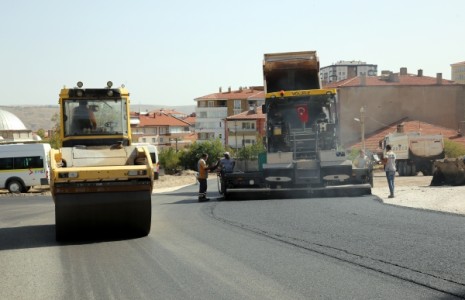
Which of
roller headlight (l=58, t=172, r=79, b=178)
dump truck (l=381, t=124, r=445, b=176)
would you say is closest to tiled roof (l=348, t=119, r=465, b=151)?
dump truck (l=381, t=124, r=445, b=176)

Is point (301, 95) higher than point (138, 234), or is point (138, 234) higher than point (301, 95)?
point (301, 95)

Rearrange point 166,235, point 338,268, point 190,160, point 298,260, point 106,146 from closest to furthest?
point 338,268, point 298,260, point 166,235, point 106,146, point 190,160

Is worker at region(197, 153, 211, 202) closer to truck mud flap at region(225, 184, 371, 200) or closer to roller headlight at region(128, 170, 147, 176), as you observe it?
truck mud flap at region(225, 184, 371, 200)

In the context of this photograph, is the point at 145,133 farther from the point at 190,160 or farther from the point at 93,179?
Result: the point at 93,179

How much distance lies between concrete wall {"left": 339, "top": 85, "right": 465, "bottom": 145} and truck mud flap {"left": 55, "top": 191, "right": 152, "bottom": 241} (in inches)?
2419

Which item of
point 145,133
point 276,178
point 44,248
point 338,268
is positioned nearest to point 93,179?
point 44,248

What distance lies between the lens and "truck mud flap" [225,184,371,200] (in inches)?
819

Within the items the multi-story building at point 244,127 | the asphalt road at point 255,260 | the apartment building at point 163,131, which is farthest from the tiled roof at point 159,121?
the asphalt road at point 255,260

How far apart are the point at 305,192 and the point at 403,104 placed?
5562 centimetres

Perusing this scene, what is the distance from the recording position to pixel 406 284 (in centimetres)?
764

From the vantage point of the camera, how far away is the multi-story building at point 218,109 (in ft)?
420

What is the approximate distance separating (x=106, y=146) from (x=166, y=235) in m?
2.64

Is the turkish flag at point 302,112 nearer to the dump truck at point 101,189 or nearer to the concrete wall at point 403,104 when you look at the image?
the dump truck at point 101,189

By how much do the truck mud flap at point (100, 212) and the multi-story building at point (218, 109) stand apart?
4501 inches
